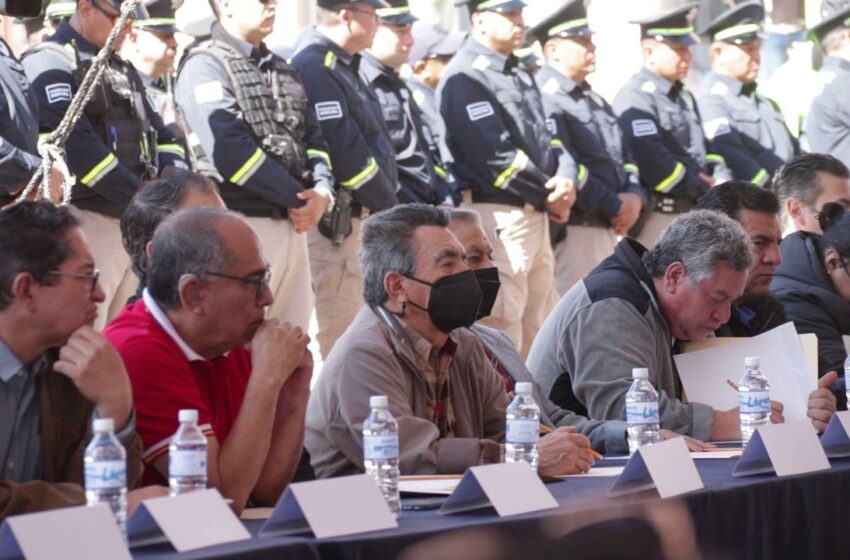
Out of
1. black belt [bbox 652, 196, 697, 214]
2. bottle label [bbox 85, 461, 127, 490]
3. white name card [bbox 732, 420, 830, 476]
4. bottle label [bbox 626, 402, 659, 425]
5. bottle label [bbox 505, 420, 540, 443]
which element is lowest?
black belt [bbox 652, 196, 697, 214]

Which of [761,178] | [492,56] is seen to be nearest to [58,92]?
[492,56]

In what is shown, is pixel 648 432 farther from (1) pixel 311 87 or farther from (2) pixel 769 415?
(1) pixel 311 87

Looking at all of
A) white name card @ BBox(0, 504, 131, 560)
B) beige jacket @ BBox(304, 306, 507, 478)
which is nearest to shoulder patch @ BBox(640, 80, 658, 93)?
beige jacket @ BBox(304, 306, 507, 478)

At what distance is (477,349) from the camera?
4207mm

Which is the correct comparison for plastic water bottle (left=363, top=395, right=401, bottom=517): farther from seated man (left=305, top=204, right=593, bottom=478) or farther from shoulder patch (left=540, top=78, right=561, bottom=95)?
shoulder patch (left=540, top=78, right=561, bottom=95)

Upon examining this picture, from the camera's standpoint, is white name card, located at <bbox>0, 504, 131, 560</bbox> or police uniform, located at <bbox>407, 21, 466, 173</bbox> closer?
white name card, located at <bbox>0, 504, 131, 560</bbox>

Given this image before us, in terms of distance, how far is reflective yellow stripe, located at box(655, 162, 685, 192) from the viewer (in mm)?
9062

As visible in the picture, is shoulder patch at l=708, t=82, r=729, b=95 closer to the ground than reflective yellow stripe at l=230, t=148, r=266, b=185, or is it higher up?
closer to the ground

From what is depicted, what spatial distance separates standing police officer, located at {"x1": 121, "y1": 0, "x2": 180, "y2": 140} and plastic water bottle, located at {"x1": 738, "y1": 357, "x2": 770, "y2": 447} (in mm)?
3372

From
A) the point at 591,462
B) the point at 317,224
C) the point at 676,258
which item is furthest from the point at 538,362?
the point at 317,224

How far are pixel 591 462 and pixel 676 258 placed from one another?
1139 mm

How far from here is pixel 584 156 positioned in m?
8.73

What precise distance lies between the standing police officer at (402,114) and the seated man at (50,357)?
15.4 feet

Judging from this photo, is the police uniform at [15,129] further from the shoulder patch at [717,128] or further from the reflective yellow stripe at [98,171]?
the shoulder patch at [717,128]
